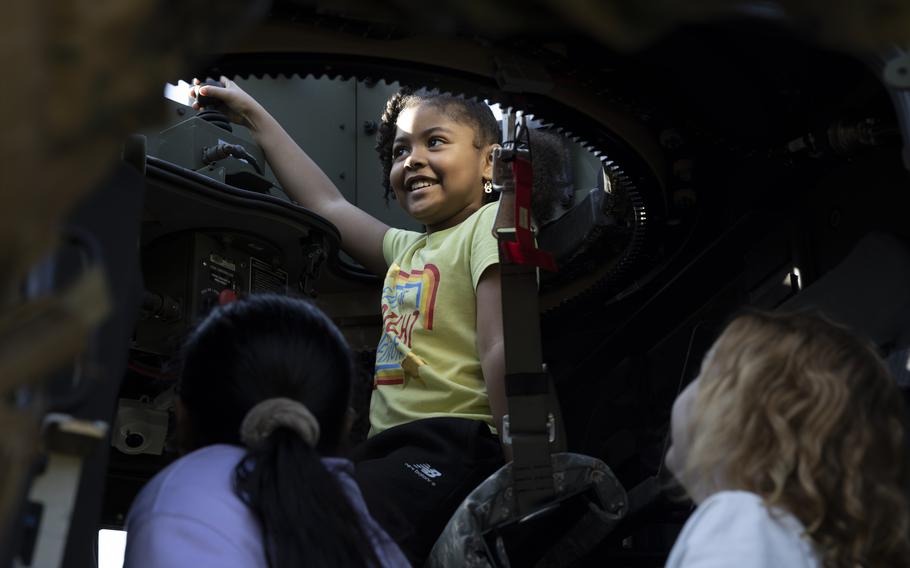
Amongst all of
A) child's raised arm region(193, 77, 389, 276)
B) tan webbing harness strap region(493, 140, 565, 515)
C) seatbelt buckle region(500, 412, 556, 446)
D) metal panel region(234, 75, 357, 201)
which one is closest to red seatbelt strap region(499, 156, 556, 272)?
tan webbing harness strap region(493, 140, 565, 515)

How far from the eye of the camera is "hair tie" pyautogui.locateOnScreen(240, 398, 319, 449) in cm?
165

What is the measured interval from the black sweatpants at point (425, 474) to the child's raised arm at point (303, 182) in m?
0.86

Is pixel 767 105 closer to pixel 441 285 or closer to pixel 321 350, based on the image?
pixel 441 285

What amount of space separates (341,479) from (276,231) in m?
1.18

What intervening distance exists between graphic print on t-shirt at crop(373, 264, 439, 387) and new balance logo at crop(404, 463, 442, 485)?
0.29 m

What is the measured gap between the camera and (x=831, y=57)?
214 centimetres

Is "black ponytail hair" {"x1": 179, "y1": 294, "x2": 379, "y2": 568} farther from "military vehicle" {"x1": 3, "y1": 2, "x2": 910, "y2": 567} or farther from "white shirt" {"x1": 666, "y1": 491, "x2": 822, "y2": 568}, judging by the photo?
"white shirt" {"x1": 666, "y1": 491, "x2": 822, "y2": 568}

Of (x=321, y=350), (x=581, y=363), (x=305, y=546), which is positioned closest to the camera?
(x=305, y=546)

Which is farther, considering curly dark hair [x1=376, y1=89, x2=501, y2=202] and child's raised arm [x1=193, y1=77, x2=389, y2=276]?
child's raised arm [x1=193, y1=77, x2=389, y2=276]

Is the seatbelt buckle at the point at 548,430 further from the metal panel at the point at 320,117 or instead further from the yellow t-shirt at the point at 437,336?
the metal panel at the point at 320,117

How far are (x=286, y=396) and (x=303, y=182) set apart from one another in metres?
1.43

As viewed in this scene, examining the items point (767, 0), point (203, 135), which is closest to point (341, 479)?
point (767, 0)

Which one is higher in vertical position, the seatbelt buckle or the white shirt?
the seatbelt buckle

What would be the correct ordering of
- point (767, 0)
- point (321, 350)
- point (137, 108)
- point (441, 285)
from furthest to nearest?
point (441, 285)
point (321, 350)
point (767, 0)
point (137, 108)
